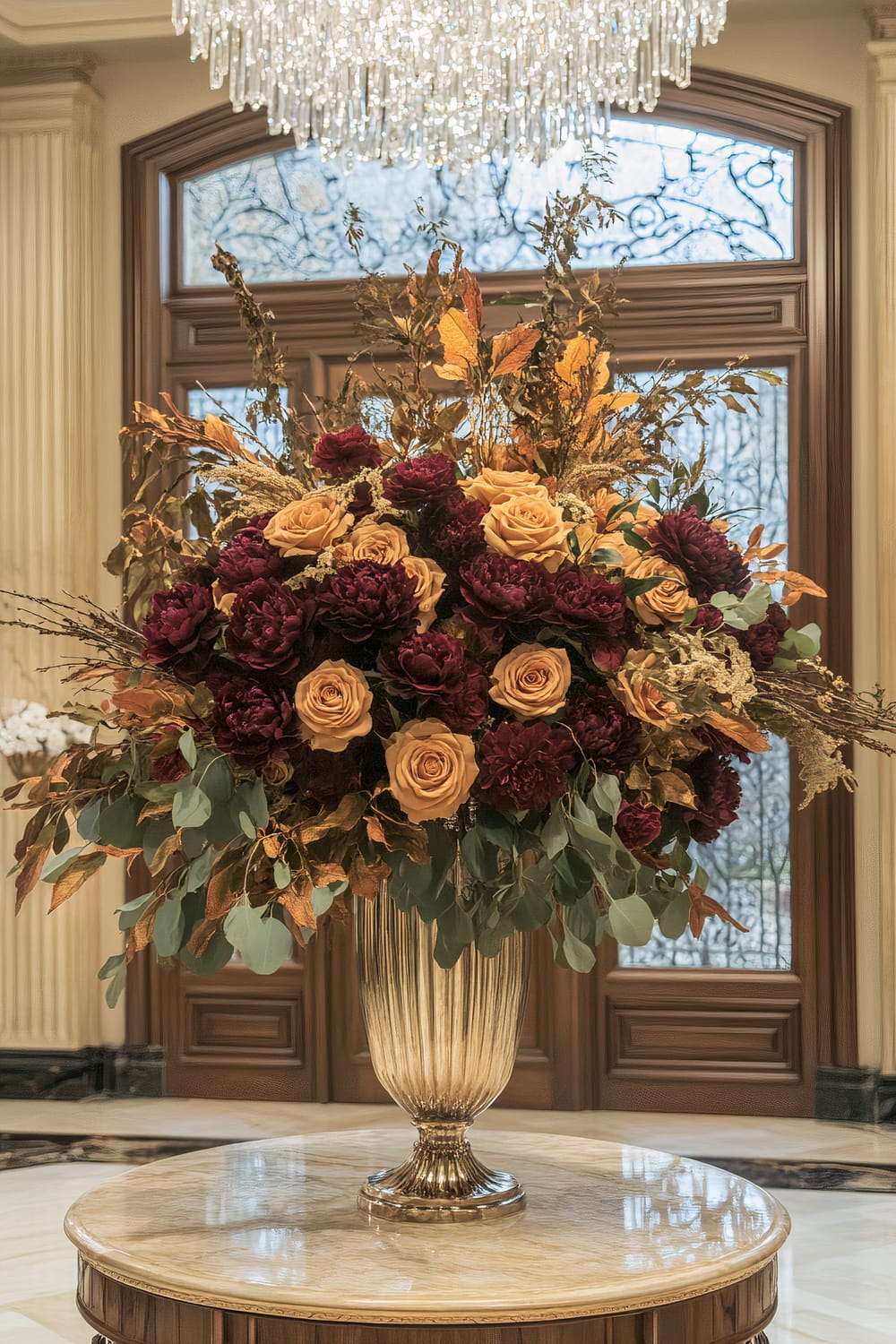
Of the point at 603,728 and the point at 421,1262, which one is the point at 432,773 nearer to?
the point at 603,728

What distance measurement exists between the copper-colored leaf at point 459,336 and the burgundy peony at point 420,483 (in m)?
0.18

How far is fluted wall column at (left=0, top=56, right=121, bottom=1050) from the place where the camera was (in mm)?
5473

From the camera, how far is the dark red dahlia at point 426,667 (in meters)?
1.34

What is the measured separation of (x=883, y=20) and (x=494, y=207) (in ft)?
4.85

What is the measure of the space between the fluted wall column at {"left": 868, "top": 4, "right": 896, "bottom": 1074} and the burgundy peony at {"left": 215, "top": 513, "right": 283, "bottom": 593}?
4019 millimetres

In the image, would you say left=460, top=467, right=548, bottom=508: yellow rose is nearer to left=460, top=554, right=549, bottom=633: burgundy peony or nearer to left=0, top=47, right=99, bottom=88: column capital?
left=460, top=554, right=549, bottom=633: burgundy peony

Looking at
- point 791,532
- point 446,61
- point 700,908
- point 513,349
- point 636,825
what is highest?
point 446,61

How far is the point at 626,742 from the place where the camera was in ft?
4.60

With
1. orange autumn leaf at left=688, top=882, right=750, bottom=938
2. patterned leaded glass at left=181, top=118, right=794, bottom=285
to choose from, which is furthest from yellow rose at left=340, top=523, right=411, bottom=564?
patterned leaded glass at left=181, top=118, right=794, bottom=285

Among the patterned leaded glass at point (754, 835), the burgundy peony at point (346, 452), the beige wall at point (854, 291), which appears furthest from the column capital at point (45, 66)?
the burgundy peony at point (346, 452)

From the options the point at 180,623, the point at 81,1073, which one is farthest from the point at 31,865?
the point at 81,1073

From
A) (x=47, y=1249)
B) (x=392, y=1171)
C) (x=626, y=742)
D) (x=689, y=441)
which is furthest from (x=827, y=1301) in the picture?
(x=689, y=441)

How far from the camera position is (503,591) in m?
1.37

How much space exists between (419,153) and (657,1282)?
3412 mm
